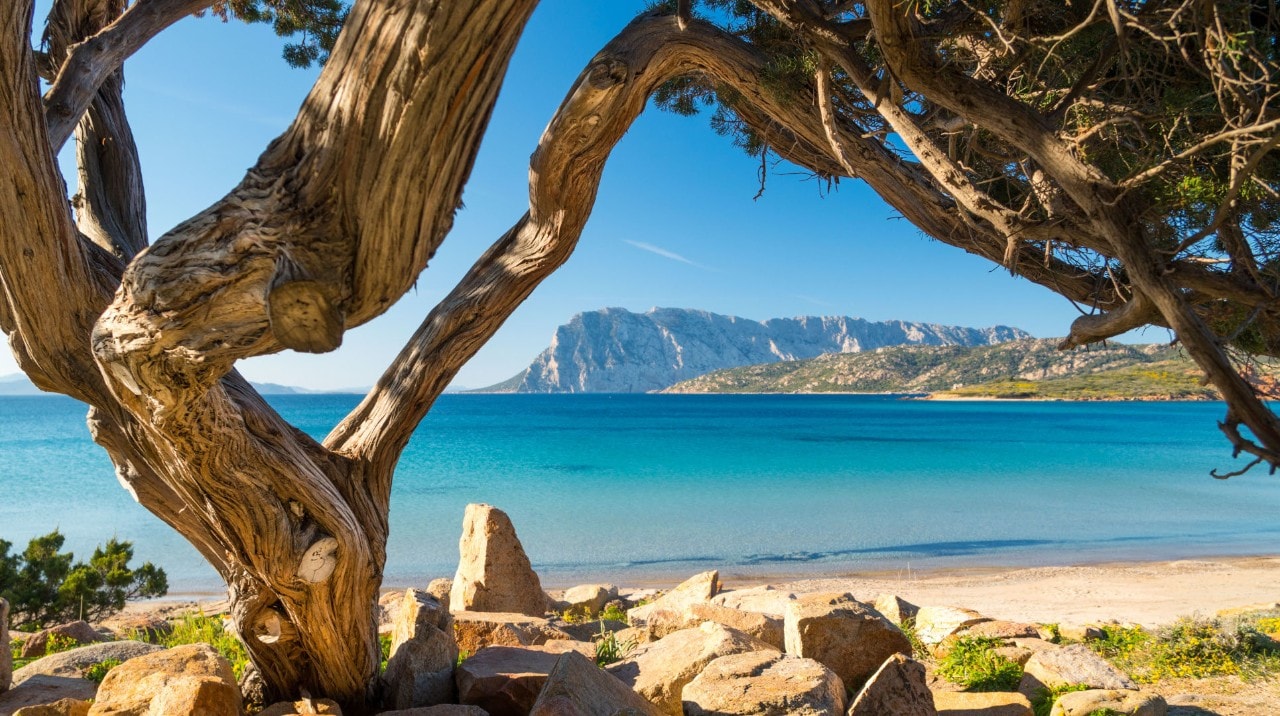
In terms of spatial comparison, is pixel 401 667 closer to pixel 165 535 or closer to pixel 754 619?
pixel 754 619

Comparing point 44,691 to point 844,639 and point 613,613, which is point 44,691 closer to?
point 844,639

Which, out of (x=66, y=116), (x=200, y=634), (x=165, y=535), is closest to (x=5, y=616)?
(x=200, y=634)

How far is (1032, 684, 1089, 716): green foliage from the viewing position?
160 inches

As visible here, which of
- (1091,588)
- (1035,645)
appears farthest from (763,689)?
(1091,588)

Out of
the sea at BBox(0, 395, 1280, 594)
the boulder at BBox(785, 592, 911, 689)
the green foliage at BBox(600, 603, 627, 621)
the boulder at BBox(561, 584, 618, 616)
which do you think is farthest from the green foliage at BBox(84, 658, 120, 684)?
the sea at BBox(0, 395, 1280, 594)

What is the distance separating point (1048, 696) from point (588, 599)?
530 centimetres

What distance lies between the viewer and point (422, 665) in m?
3.41

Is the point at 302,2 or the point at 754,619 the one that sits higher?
the point at 302,2

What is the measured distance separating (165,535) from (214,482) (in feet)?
57.0

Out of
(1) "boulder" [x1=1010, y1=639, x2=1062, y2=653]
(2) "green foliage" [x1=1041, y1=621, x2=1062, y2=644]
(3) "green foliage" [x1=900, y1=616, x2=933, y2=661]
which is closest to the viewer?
(1) "boulder" [x1=1010, y1=639, x2=1062, y2=653]

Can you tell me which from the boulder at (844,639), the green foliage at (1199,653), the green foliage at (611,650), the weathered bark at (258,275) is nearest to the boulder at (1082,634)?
the green foliage at (1199,653)

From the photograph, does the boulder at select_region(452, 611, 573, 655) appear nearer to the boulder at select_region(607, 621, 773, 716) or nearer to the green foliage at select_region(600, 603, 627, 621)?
the boulder at select_region(607, 621, 773, 716)

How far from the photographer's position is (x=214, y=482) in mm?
2570

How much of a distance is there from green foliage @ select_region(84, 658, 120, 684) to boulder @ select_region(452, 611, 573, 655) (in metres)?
1.95
